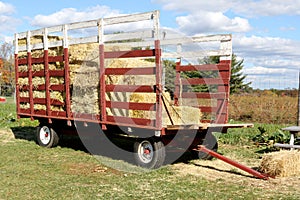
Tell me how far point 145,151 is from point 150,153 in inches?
5.8

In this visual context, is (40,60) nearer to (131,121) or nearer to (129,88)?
(129,88)

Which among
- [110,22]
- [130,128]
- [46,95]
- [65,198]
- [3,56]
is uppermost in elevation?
[3,56]

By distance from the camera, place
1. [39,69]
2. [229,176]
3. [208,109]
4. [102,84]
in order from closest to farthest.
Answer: [229,176] < [102,84] < [208,109] < [39,69]

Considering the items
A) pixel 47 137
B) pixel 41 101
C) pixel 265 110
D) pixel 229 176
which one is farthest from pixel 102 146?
pixel 265 110

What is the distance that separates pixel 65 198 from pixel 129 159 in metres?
3.00

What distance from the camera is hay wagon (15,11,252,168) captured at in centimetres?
746

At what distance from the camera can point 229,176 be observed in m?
7.16

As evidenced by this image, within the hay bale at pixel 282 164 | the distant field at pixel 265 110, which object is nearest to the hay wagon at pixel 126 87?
the hay bale at pixel 282 164

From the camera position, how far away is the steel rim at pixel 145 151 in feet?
25.1

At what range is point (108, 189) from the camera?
6203mm

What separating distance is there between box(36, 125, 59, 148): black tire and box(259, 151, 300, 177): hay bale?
5240 mm

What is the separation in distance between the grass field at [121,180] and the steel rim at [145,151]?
245mm

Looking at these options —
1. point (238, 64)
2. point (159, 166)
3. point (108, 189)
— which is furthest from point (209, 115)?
point (238, 64)

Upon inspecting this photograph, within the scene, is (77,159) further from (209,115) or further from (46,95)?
(209,115)
